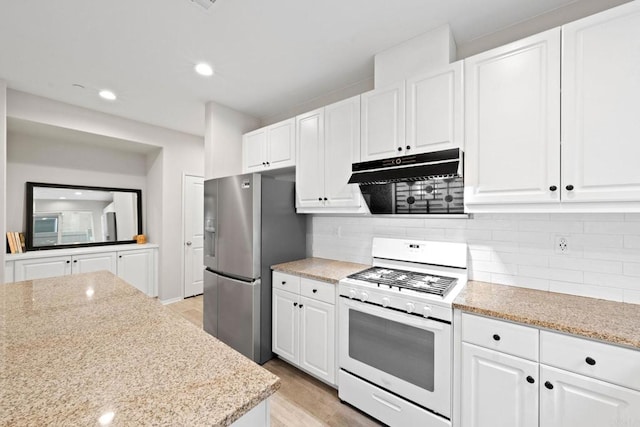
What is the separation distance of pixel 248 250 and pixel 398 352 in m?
1.51

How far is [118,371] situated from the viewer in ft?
2.71

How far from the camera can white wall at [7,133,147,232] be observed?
3.41 m

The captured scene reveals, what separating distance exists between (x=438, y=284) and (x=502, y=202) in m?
0.65

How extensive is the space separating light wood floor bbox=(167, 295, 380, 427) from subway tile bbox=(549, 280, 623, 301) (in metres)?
1.47

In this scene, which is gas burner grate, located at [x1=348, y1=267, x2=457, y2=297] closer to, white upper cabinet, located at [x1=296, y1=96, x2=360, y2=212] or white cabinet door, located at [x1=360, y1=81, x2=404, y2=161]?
white upper cabinet, located at [x1=296, y1=96, x2=360, y2=212]

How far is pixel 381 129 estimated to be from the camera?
2084 mm

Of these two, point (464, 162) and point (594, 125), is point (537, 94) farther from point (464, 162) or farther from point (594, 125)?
point (464, 162)

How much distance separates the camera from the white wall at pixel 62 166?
341cm

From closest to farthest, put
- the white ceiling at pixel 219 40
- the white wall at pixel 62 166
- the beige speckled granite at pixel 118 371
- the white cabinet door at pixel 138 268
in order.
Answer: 1. the beige speckled granite at pixel 118 371
2. the white ceiling at pixel 219 40
3. the white wall at pixel 62 166
4. the white cabinet door at pixel 138 268

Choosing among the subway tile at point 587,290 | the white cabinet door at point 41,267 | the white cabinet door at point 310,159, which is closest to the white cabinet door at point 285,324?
the white cabinet door at point 310,159

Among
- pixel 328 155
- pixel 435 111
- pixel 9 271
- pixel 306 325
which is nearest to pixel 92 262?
pixel 9 271

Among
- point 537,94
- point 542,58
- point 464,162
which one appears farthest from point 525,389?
point 542,58

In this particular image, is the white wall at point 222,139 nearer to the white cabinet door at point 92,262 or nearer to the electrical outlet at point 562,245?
the white cabinet door at point 92,262

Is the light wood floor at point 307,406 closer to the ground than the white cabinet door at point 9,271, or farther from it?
closer to the ground
